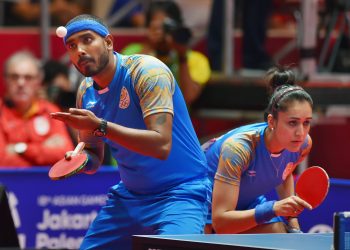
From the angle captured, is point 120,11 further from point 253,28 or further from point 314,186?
point 314,186

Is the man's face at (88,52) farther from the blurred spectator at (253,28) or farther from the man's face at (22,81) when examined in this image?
the blurred spectator at (253,28)

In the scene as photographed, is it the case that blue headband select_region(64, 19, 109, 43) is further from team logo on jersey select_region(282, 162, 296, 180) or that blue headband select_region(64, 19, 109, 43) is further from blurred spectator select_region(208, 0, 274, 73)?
blurred spectator select_region(208, 0, 274, 73)

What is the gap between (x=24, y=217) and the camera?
Answer: 8.23 meters

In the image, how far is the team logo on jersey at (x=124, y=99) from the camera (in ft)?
19.0

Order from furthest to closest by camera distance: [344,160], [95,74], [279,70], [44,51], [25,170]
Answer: [44,51] → [344,160] → [25,170] → [279,70] → [95,74]

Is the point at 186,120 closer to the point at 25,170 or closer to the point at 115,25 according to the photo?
the point at 25,170

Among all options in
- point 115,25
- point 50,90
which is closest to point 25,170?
point 50,90

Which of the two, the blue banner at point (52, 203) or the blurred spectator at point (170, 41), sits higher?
the blurred spectator at point (170, 41)

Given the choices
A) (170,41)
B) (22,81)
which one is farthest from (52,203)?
(170,41)

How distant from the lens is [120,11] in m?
11.6

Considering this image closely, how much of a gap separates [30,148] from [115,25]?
10.7 feet

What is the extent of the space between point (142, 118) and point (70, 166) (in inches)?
19.2

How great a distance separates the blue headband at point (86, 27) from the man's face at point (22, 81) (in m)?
3.06

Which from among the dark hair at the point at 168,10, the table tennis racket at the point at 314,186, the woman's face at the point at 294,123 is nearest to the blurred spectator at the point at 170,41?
the dark hair at the point at 168,10
